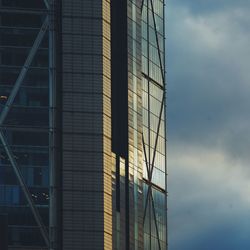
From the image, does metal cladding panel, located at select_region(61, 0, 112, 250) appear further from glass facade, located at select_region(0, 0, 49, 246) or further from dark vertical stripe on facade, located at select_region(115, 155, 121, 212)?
dark vertical stripe on facade, located at select_region(115, 155, 121, 212)

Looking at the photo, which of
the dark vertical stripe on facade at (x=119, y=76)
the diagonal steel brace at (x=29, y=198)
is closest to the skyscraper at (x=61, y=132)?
the diagonal steel brace at (x=29, y=198)

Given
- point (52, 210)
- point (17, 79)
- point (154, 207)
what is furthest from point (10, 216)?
point (154, 207)

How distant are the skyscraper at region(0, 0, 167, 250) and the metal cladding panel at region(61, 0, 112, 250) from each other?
11 centimetres

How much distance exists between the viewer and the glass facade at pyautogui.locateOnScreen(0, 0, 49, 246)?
17525 centimetres

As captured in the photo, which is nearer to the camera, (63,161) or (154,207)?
(63,161)

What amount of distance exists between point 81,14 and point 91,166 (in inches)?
703

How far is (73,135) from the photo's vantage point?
178 metres

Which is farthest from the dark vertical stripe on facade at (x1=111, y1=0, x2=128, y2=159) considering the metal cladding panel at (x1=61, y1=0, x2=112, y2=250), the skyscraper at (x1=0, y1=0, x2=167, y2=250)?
the metal cladding panel at (x1=61, y1=0, x2=112, y2=250)

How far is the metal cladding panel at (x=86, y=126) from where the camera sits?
576 ft

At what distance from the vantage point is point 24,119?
179 metres

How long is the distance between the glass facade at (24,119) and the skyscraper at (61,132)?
111mm

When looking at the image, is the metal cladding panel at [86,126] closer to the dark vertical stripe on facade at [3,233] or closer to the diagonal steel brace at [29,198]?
the diagonal steel brace at [29,198]

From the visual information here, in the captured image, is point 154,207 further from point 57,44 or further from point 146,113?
point 57,44

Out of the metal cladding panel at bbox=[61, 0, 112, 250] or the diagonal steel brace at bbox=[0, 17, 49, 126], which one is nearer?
the metal cladding panel at bbox=[61, 0, 112, 250]
